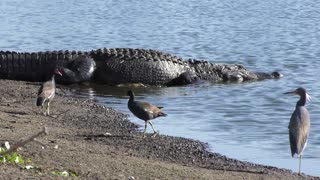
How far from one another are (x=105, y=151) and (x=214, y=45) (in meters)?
16.8

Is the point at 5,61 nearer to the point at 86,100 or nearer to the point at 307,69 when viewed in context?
the point at 86,100

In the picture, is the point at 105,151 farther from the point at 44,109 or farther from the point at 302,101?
the point at 44,109

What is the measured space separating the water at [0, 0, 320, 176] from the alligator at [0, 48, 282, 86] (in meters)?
0.47

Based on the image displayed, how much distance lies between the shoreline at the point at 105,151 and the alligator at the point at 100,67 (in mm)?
3933

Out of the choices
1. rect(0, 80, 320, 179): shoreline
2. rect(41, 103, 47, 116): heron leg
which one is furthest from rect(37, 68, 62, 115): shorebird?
rect(0, 80, 320, 179): shoreline

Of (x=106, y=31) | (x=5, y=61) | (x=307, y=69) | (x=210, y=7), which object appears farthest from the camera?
(x=210, y=7)

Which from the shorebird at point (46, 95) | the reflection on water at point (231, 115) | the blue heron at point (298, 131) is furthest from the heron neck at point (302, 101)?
the shorebird at point (46, 95)

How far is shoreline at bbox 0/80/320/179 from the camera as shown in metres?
8.12

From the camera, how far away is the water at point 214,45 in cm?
1225

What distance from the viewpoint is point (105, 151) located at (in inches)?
375

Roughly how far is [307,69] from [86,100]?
738cm

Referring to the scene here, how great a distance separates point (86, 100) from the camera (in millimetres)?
15016

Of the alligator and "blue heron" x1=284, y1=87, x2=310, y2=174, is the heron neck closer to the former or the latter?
"blue heron" x1=284, y1=87, x2=310, y2=174

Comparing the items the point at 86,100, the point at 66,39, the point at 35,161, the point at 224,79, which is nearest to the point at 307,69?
the point at 224,79
